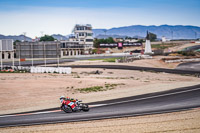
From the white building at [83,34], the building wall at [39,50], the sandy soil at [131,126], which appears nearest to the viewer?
the sandy soil at [131,126]

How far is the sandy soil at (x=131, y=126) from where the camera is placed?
15311 mm

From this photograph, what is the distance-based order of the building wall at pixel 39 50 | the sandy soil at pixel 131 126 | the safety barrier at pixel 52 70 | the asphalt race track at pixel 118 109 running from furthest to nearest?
the building wall at pixel 39 50 → the safety barrier at pixel 52 70 → the asphalt race track at pixel 118 109 → the sandy soil at pixel 131 126

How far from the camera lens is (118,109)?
2089cm

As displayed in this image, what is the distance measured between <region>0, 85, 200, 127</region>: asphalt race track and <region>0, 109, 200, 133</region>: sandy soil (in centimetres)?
110

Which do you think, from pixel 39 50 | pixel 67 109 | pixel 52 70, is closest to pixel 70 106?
pixel 67 109

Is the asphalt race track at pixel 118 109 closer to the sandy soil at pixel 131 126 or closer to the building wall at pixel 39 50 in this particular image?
the sandy soil at pixel 131 126

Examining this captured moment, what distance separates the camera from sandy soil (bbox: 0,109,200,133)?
603 inches

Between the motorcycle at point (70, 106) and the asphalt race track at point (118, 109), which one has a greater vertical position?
the motorcycle at point (70, 106)

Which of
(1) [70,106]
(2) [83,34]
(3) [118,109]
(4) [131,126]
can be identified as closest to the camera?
(4) [131,126]

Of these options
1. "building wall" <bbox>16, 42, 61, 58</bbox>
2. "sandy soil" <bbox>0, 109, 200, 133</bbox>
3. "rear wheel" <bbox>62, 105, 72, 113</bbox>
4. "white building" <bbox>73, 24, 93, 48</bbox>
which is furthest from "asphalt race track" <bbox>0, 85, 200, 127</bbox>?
"white building" <bbox>73, 24, 93, 48</bbox>

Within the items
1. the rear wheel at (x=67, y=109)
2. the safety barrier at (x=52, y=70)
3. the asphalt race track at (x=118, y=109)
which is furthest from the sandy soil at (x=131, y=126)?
the safety barrier at (x=52, y=70)

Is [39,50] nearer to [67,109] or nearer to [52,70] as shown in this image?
[52,70]

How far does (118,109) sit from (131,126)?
191 inches

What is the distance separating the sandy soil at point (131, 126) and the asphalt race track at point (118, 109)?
1.10 metres
